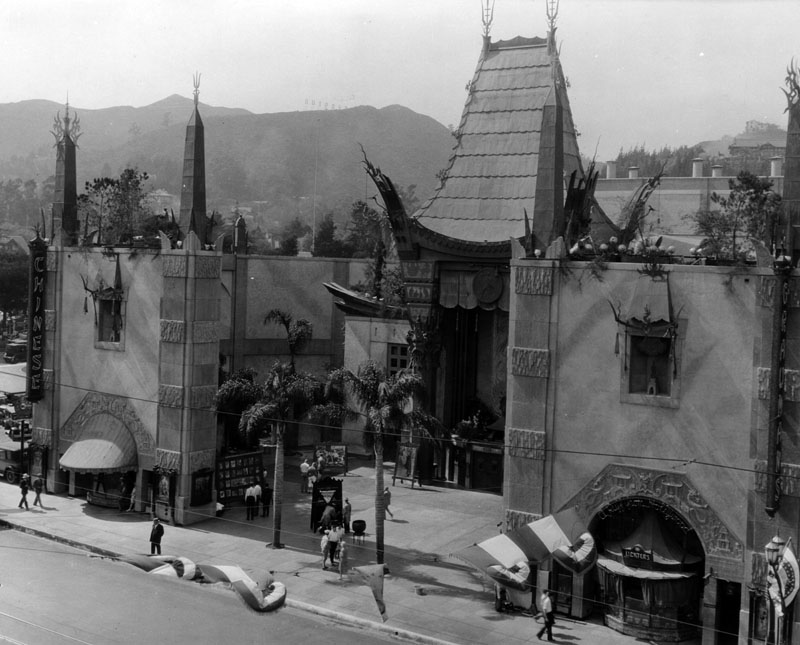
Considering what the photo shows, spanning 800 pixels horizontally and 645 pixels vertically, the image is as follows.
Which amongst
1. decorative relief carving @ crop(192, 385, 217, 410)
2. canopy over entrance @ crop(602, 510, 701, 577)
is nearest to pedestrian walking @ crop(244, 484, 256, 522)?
decorative relief carving @ crop(192, 385, 217, 410)

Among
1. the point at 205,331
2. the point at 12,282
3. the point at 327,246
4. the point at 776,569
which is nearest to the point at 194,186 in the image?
the point at 205,331

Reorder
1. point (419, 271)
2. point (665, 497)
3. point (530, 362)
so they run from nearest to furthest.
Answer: point (665, 497) < point (530, 362) < point (419, 271)

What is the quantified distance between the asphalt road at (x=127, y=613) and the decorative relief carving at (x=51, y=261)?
14175 millimetres

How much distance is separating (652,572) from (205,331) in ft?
61.4

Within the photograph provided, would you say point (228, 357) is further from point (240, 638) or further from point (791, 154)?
point (791, 154)

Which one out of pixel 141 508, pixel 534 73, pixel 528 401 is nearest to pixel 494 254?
pixel 534 73

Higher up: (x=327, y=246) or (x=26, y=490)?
(x=327, y=246)

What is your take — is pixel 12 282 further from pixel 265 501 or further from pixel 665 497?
pixel 665 497

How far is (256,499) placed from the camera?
35.8m

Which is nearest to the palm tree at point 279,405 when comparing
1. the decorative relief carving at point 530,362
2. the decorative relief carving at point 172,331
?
the decorative relief carving at point 172,331

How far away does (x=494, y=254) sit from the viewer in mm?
39531

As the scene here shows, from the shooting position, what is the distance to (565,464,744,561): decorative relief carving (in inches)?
929

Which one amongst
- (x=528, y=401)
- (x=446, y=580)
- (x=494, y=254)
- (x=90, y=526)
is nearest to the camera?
(x=528, y=401)

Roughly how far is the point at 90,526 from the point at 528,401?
56.9 feet
